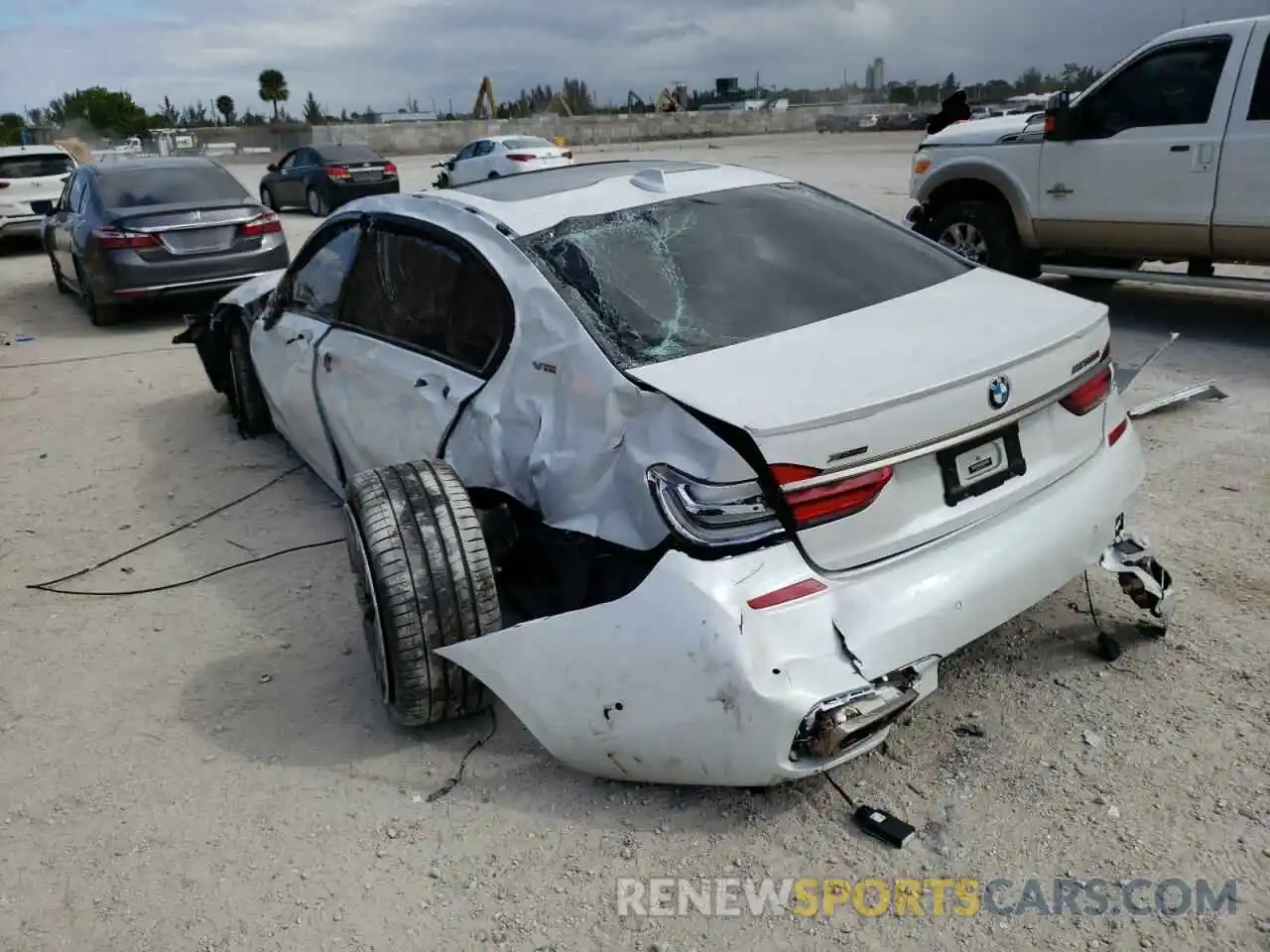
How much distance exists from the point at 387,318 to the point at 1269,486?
12.7ft

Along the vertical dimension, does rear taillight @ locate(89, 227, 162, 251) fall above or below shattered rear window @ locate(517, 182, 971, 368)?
below

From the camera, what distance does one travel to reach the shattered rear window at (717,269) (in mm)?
3043

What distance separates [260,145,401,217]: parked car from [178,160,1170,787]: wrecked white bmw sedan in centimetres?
1765

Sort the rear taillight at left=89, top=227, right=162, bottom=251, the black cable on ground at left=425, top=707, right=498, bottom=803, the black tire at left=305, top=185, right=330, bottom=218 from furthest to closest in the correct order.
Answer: the black tire at left=305, top=185, right=330, bottom=218 → the rear taillight at left=89, top=227, right=162, bottom=251 → the black cable on ground at left=425, top=707, right=498, bottom=803

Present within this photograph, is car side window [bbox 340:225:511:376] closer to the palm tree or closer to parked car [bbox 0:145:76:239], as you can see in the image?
parked car [bbox 0:145:76:239]

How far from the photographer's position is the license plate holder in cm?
274

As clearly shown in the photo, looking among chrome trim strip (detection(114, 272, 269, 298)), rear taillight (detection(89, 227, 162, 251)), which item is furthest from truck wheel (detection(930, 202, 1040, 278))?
rear taillight (detection(89, 227, 162, 251))

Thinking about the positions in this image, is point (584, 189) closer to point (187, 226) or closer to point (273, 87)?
point (187, 226)

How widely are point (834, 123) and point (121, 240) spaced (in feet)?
166

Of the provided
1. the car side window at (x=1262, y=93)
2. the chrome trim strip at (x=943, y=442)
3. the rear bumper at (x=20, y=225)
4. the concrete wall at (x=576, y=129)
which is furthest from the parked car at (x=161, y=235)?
the concrete wall at (x=576, y=129)

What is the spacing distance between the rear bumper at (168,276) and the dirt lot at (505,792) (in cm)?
581

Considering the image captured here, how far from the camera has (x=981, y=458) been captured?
111 inches

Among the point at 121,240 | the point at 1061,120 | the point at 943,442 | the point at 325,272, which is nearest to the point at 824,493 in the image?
the point at 943,442

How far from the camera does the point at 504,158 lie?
21781mm
